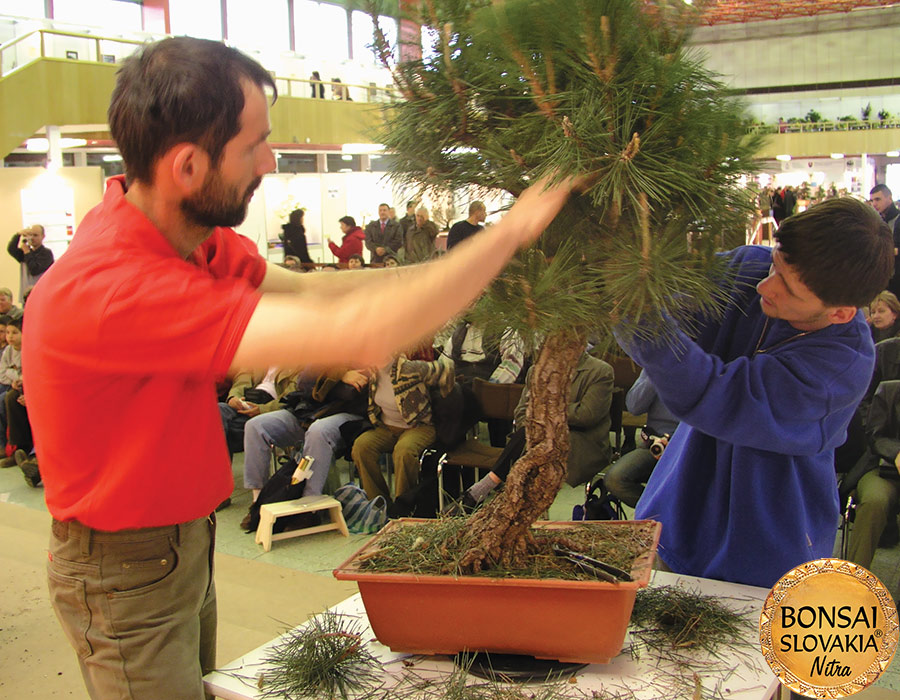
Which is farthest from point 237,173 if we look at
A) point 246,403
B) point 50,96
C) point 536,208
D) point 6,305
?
point 50,96

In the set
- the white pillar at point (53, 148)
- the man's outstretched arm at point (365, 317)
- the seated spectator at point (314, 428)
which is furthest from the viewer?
the white pillar at point (53, 148)

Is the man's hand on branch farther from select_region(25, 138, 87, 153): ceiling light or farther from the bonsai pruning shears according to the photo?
select_region(25, 138, 87, 153): ceiling light

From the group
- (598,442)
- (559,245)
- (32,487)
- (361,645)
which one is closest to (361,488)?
(598,442)

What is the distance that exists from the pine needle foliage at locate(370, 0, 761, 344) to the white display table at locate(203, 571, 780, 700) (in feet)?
1.63

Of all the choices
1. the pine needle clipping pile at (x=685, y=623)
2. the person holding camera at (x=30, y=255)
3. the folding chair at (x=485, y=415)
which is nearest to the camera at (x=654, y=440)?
the folding chair at (x=485, y=415)

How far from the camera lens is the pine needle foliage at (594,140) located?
111 cm

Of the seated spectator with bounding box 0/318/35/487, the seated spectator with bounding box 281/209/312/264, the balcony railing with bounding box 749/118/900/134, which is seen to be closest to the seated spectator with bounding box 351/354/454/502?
the seated spectator with bounding box 0/318/35/487

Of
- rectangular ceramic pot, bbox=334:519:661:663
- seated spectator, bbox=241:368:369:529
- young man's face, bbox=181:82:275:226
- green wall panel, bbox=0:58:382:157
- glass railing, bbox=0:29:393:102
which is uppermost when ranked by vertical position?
glass railing, bbox=0:29:393:102

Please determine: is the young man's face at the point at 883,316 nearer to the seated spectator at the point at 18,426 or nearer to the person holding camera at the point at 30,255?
the seated spectator at the point at 18,426

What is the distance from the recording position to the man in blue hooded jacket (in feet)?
4.42

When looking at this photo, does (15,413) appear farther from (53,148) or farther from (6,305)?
(53,148)

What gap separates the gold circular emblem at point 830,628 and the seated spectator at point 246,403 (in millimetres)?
4169

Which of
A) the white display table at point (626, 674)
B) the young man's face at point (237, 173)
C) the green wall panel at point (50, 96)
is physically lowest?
the white display table at point (626, 674)

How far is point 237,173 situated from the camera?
1.05 m
